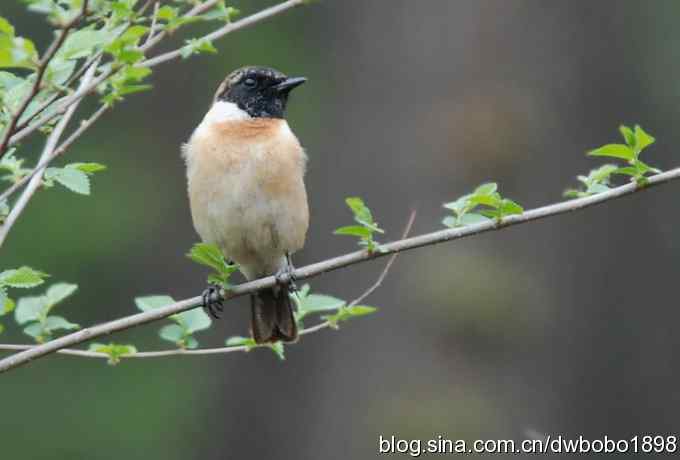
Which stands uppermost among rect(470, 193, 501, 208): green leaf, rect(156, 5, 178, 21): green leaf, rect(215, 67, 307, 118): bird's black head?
rect(215, 67, 307, 118): bird's black head


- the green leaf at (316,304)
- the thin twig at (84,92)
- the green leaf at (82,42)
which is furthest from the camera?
the green leaf at (316,304)

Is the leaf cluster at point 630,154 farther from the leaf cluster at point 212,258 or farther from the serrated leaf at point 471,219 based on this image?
the leaf cluster at point 212,258

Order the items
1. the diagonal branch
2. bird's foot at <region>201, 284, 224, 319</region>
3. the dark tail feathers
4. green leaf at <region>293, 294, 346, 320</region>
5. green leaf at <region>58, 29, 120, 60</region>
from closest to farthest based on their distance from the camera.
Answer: green leaf at <region>58, 29, 120, 60</region> → the diagonal branch → green leaf at <region>293, 294, 346, 320</region> → bird's foot at <region>201, 284, 224, 319</region> → the dark tail feathers

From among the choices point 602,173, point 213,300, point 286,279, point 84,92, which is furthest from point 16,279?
point 213,300

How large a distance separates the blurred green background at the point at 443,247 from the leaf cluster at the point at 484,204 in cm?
438

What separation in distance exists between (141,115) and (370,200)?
19.2 feet

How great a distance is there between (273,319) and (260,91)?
1026 mm

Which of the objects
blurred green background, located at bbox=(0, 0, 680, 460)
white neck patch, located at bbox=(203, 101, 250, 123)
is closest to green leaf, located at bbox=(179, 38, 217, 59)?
white neck patch, located at bbox=(203, 101, 250, 123)

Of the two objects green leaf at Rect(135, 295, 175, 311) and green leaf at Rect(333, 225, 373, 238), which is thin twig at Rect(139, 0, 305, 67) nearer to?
green leaf at Rect(333, 225, 373, 238)

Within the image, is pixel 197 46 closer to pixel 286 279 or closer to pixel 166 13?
pixel 166 13

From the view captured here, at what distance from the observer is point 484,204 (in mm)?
4129

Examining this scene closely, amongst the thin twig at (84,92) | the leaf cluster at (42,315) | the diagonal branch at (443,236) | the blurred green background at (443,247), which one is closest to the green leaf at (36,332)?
the leaf cluster at (42,315)

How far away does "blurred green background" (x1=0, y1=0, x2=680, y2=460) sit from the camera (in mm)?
8727

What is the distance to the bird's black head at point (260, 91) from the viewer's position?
6.07m
